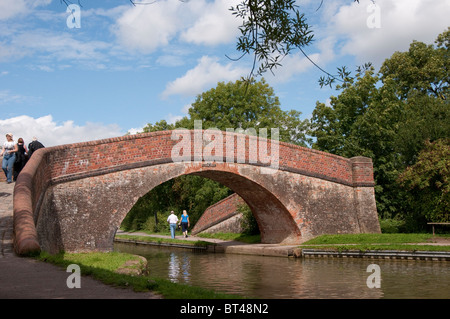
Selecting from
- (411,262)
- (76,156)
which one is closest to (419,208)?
(411,262)

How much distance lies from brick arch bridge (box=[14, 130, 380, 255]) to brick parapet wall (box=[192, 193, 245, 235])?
108 inches

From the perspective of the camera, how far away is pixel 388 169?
19.2 meters

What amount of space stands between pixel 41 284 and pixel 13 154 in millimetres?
7589

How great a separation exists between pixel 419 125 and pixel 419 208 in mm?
A: 3030

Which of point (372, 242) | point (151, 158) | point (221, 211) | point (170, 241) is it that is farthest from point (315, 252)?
point (221, 211)

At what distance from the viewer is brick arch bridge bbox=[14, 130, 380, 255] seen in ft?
37.0

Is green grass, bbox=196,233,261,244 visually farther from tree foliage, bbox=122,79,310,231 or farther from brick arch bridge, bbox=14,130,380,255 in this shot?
tree foliage, bbox=122,79,310,231

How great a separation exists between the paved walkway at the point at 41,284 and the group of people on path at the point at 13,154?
5.25 metres

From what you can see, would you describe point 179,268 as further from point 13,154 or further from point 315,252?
point 13,154

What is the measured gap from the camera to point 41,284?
16.1 ft

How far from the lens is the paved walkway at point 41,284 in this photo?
445cm
